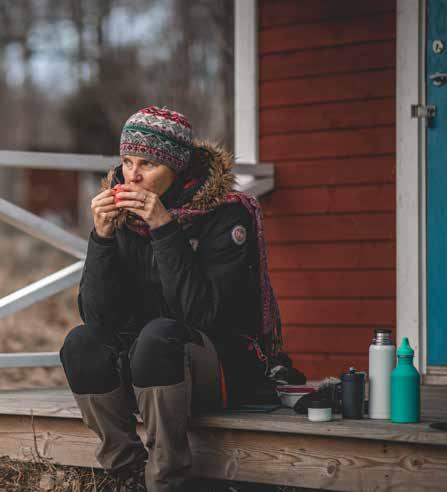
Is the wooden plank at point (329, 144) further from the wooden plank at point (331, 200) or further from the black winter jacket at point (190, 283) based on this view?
the black winter jacket at point (190, 283)

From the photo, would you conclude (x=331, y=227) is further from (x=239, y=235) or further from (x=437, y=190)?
(x=239, y=235)

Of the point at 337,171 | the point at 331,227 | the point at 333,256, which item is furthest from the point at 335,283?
the point at 337,171

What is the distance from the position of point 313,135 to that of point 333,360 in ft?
3.55

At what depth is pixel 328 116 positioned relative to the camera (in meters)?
5.30

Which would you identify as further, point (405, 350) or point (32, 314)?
point (32, 314)

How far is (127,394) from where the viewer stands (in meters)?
3.35

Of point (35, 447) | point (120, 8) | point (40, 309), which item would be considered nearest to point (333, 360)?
point (35, 447)

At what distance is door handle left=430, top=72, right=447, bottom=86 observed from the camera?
486 cm

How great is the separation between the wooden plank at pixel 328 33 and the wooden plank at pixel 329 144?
42 cm

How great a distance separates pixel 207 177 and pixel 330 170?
1.91 metres

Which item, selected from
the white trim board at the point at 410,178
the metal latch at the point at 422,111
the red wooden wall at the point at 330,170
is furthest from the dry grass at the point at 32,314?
the metal latch at the point at 422,111

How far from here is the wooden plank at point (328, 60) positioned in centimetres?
511

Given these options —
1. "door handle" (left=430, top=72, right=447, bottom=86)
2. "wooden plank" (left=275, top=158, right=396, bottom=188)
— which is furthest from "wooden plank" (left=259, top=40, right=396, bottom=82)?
"wooden plank" (left=275, top=158, right=396, bottom=188)

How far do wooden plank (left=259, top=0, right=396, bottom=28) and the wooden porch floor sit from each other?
82.9 inches
